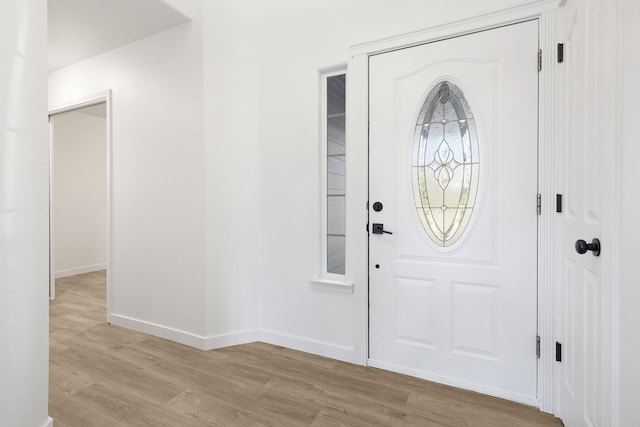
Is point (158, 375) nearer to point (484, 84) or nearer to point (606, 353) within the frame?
point (606, 353)

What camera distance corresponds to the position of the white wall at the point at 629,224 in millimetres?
963

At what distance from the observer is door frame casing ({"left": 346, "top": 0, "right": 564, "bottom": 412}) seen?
5.65ft

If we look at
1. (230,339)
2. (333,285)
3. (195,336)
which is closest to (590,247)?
(333,285)

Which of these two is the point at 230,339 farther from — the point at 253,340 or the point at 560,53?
the point at 560,53

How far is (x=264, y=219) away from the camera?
266 centimetres

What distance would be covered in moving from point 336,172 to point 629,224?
1.72m

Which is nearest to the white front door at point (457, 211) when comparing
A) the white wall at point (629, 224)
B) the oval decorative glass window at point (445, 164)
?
the oval decorative glass window at point (445, 164)

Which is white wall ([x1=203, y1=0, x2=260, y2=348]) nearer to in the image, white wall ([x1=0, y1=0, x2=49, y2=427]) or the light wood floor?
the light wood floor

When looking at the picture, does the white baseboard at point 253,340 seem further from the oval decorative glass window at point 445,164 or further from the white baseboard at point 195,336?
the oval decorative glass window at point 445,164

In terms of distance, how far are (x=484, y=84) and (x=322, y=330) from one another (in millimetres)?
2016

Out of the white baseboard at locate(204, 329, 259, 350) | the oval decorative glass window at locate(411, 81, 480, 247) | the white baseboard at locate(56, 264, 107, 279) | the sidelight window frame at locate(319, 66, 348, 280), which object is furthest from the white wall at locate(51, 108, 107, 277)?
the oval decorative glass window at locate(411, 81, 480, 247)

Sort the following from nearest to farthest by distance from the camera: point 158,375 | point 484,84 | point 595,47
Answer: point 595,47
point 484,84
point 158,375

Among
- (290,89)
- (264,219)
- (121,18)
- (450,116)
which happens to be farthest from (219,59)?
(450,116)

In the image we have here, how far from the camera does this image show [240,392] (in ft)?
6.31
